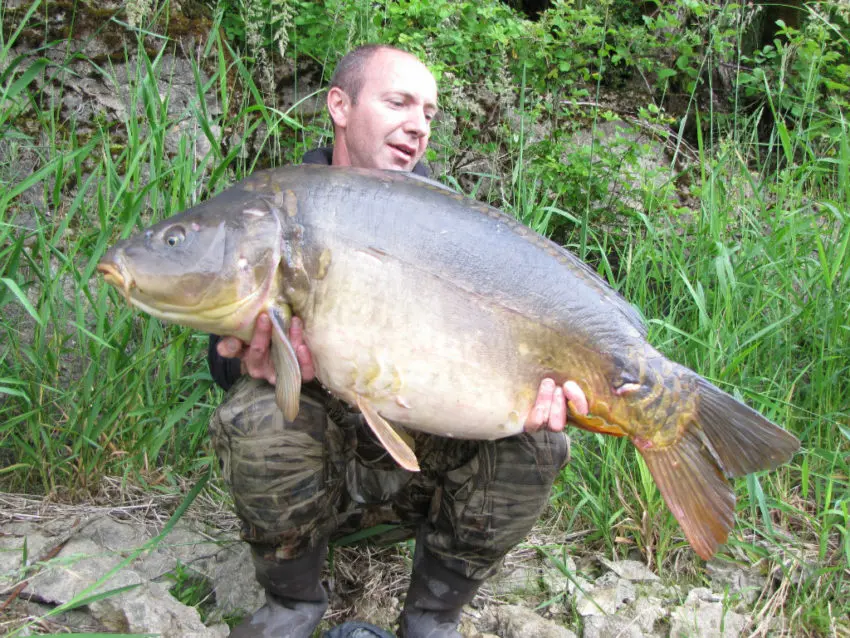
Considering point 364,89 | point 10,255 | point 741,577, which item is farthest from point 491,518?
point 10,255

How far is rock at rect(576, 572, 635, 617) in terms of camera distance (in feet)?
7.76

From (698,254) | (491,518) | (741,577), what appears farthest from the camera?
(698,254)

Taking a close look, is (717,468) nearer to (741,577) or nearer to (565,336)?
(565,336)

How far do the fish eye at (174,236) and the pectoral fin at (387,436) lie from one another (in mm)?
477

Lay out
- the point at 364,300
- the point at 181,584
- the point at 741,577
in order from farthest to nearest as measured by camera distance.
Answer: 1. the point at 741,577
2. the point at 181,584
3. the point at 364,300

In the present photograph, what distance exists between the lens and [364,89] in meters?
2.60

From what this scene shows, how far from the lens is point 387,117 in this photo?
2539mm

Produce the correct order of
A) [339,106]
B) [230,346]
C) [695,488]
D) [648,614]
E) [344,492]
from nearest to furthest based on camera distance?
1. [695,488]
2. [230,346]
3. [344,492]
4. [648,614]
5. [339,106]

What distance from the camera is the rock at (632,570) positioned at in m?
2.50

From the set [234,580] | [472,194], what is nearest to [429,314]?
[234,580]

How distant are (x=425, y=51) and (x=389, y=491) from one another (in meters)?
2.44

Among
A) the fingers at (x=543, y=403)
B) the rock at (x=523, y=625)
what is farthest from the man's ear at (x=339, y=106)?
the rock at (x=523, y=625)

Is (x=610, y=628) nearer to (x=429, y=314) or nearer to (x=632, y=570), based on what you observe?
(x=632, y=570)

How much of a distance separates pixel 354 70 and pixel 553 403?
1421 millimetres
